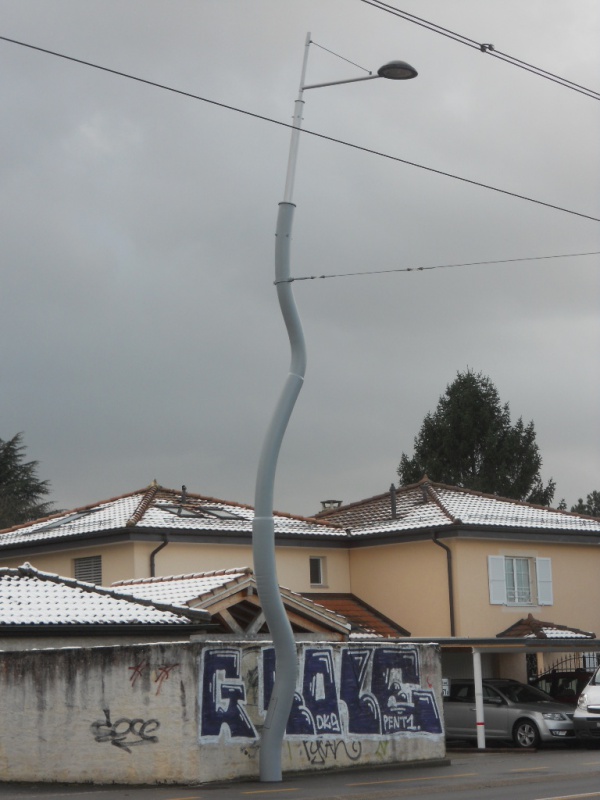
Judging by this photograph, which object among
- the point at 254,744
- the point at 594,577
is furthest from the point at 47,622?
the point at 594,577

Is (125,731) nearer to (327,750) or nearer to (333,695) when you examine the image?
(327,750)

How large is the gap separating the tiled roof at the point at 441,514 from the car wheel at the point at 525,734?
6.02 m

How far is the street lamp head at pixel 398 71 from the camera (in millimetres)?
15758

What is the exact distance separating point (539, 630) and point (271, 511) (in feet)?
55.4

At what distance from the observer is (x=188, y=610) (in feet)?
74.5

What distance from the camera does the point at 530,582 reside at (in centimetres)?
3456

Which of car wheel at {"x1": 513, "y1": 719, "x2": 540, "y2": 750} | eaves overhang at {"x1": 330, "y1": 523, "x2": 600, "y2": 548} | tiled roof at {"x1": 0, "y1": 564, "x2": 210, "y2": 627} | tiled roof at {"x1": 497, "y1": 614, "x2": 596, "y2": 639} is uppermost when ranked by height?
eaves overhang at {"x1": 330, "y1": 523, "x2": 600, "y2": 548}

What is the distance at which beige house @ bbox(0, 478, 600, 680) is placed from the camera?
32.0 m

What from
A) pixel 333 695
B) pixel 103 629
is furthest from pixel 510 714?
pixel 103 629

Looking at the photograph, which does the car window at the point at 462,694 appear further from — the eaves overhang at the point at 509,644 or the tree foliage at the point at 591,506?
the tree foliage at the point at 591,506

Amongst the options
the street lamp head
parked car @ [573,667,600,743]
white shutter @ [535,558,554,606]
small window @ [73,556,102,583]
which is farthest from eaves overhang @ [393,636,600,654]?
the street lamp head

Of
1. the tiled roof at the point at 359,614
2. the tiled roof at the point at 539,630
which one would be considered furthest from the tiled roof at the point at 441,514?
the tiled roof at the point at 539,630

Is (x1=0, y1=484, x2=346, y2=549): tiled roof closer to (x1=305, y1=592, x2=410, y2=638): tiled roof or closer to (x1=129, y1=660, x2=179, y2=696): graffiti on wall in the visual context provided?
(x1=305, y1=592, x2=410, y2=638): tiled roof

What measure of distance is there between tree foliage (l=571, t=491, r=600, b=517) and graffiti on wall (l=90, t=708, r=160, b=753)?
76753 millimetres
